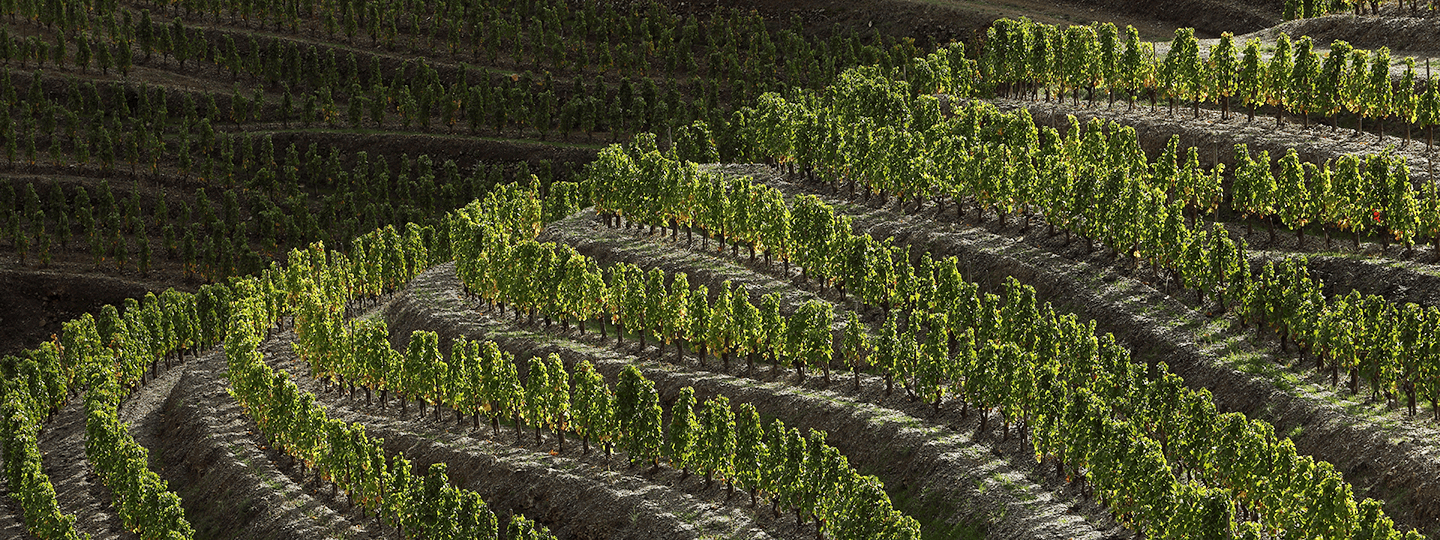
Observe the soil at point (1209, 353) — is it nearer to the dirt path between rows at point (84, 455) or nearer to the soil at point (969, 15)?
the dirt path between rows at point (84, 455)

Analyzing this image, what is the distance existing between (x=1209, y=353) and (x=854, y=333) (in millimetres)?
18105

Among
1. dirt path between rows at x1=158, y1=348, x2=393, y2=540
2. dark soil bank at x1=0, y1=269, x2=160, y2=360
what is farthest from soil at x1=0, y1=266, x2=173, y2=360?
dirt path between rows at x1=158, y1=348, x2=393, y2=540

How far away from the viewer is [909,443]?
81875mm

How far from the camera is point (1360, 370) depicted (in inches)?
3024

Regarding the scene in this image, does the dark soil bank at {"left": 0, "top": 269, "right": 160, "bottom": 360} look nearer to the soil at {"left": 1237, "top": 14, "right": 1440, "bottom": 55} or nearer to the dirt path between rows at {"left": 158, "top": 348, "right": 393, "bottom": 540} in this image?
the dirt path between rows at {"left": 158, "top": 348, "right": 393, "bottom": 540}

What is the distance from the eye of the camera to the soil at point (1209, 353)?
70688 mm

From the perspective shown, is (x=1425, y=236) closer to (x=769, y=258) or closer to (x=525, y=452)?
(x=769, y=258)

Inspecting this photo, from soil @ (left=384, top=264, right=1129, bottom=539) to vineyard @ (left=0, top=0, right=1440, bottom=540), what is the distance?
21 centimetres

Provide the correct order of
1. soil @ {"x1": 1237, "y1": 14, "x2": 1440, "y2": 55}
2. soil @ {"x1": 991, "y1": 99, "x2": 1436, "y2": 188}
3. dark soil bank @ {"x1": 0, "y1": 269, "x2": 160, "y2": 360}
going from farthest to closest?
dark soil bank @ {"x1": 0, "y1": 269, "x2": 160, "y2": 360} < soil @ {"x1": 1237, "y1": 14, "x2": 1440, "y2": 55} < soil @ {"x1": 991, "y1": 99, "x2": 1436, "y2": 188}

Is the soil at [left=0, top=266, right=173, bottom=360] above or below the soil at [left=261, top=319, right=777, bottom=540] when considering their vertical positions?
below

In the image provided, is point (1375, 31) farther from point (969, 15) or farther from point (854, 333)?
point (969, 15)

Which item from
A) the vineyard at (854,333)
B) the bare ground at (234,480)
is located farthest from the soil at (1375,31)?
the bare ground at (234,480)

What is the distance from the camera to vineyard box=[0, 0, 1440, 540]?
75.5 metres

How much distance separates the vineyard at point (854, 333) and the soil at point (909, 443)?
21cm
